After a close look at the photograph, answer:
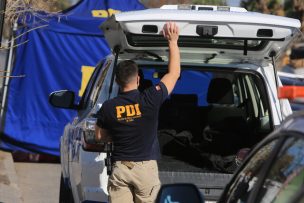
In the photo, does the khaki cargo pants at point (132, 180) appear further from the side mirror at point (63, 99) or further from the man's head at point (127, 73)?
the side mirror at point (63, 99)

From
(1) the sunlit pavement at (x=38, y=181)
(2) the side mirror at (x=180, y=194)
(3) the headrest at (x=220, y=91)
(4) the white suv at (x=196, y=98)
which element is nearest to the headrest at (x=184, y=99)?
(4) the white suv at (x=196, y=98)

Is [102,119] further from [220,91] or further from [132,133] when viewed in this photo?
[220,91]

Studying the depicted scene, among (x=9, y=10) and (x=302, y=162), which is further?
(x=9, y=10)

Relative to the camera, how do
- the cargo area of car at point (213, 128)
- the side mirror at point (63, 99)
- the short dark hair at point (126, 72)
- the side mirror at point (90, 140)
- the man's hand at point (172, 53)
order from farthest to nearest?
1. the side mirror at point (63, 99)
2. the cargo area of car at point (213, 128)
3. the side mirror at point (90, 140)
4. the man's hand at point (172, 53)
5. the short dark hair at point (126, 72)

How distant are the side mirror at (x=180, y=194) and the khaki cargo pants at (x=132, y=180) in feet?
6.29

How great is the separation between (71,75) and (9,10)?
3603 mm

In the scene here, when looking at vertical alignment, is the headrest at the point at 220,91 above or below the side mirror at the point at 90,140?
below

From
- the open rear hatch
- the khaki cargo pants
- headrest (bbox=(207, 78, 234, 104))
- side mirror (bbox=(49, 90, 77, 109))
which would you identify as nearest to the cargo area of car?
headrest (bbox=(207, 78, 234, 104))

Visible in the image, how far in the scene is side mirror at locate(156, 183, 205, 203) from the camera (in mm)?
3598

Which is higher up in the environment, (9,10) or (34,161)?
(9,10)

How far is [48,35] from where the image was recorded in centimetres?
1323

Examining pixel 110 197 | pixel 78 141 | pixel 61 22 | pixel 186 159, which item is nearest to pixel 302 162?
pixel 110 197

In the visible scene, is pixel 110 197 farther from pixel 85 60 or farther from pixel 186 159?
pixel 85 60

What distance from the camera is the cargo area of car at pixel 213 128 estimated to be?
21.2 feet
